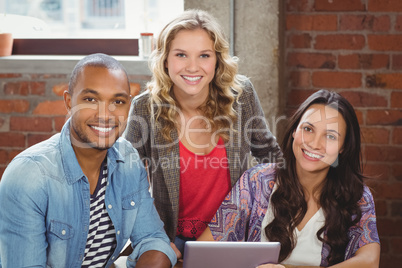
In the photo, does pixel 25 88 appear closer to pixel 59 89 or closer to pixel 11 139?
pixel 59 89

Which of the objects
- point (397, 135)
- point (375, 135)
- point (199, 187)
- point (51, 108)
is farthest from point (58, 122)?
point (397, 135)

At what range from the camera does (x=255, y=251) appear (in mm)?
1328

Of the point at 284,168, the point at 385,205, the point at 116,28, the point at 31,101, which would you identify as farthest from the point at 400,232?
the point at 31,101

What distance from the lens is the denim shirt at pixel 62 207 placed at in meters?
1.36

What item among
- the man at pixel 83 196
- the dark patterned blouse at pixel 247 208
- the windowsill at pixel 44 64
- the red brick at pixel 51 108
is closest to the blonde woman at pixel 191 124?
the dark patterned blouse at pixel 247 208

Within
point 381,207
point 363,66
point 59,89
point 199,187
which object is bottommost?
point 381,207

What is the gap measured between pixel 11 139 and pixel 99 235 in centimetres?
166

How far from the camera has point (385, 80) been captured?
247cm

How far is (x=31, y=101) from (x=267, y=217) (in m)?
1.76

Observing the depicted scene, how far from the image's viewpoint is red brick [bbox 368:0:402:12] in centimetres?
239

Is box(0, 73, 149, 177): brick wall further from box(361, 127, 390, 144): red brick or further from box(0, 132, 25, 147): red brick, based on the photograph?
box(361, 127, 390, 144): red brick

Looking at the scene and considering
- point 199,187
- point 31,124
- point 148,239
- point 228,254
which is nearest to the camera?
point 228,254

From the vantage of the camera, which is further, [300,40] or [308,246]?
[300,40]

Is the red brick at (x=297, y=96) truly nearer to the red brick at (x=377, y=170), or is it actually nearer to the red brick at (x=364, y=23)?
the red brick at (x=364, y=23)
